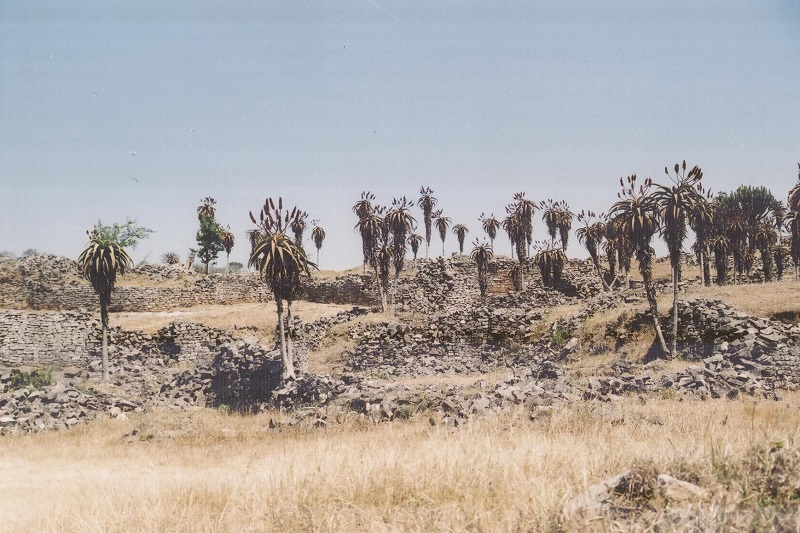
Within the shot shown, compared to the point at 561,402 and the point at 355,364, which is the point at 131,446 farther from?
the point at 355,364

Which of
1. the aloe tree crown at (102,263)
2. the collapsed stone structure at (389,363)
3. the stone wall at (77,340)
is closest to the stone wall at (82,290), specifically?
the collapsed stone structure at (389,363)

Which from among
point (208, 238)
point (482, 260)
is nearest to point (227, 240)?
point (208, 238)

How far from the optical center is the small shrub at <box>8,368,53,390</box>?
973 inches

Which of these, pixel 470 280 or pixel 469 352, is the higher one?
pixel 470 280

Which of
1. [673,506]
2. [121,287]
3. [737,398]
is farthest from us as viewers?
[121,287]

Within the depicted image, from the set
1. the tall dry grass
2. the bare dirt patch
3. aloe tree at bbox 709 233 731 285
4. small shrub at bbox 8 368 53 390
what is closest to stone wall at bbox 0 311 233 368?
the bare dirt patch

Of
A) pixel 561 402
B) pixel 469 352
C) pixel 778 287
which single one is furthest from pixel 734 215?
pixel 561 402

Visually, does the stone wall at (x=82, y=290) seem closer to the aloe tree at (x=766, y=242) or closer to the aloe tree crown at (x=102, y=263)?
the aloe tree crown at (x=102, y=263)

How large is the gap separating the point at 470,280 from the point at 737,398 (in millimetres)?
42144

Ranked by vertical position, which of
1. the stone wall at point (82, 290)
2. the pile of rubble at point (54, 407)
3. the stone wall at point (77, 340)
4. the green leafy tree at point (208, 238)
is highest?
the green leafy tree at point (208, 238)

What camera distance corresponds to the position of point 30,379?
84.1 feet

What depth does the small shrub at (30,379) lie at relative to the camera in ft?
81.0

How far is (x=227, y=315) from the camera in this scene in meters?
46.0

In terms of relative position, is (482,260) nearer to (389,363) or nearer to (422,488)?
(389,363)
